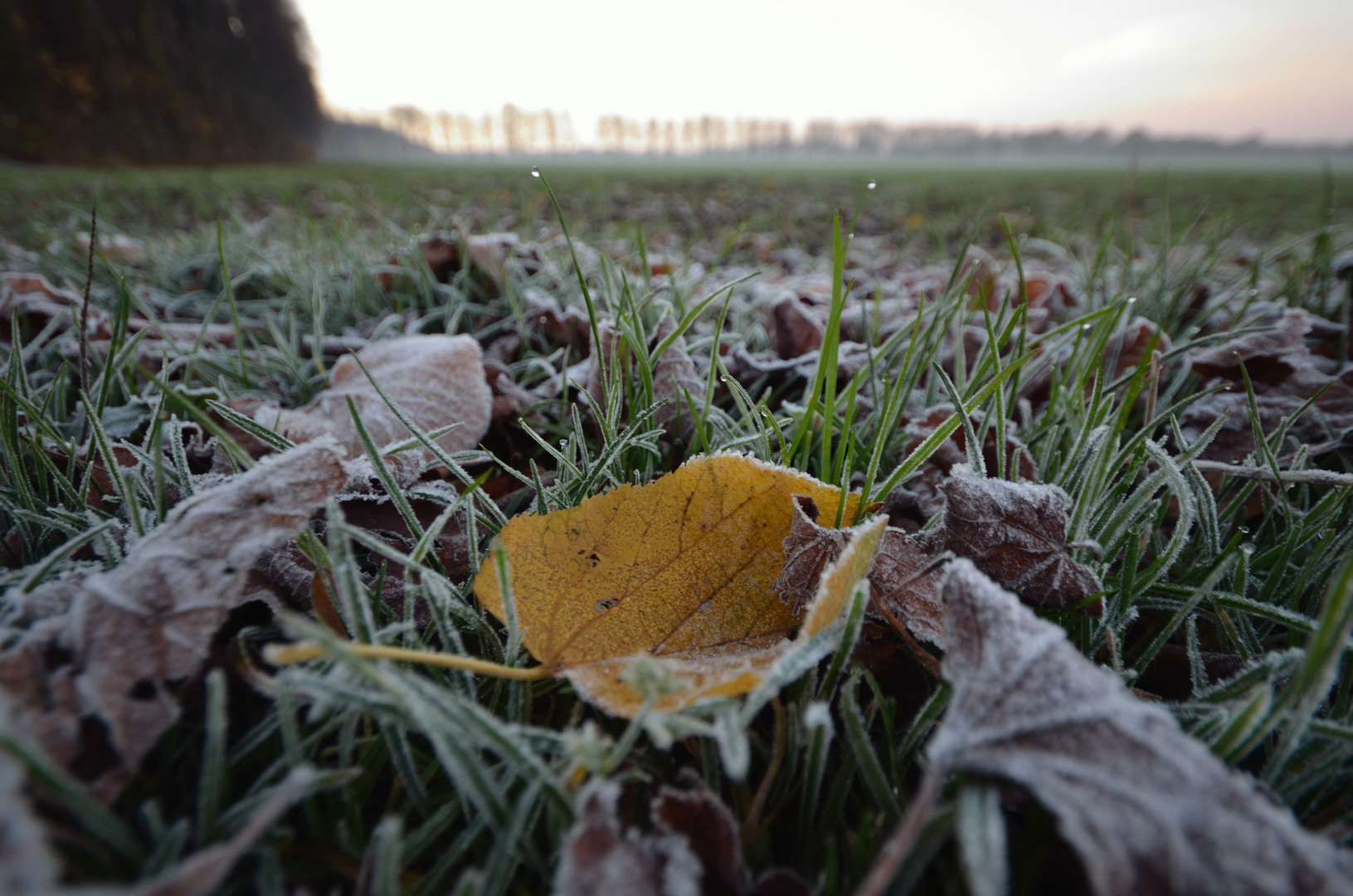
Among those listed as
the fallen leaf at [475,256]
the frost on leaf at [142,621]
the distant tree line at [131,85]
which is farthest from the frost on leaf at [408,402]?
the distant tree line at [131,85]

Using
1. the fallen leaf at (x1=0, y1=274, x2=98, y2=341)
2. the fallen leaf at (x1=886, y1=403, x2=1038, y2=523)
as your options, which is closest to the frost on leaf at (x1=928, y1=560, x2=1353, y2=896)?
the fallen leaf at (x1=886, y1=403, x2=1038, y2=523)

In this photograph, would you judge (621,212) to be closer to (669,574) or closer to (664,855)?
(669,574)

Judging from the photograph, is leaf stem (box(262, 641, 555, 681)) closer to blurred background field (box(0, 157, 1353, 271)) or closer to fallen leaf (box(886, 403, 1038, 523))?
fallen leaf (box(886, 403, 1038, 523))

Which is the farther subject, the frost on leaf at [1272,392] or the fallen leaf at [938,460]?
the frost on leaf at [1272,392]

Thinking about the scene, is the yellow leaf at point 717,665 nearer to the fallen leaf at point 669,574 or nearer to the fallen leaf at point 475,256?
the fallen leaf at point 669,574

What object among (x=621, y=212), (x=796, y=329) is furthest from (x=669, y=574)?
(x=621, y=212)

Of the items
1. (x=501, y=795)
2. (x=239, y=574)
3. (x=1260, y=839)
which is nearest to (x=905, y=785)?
(x=1260, y=839)
